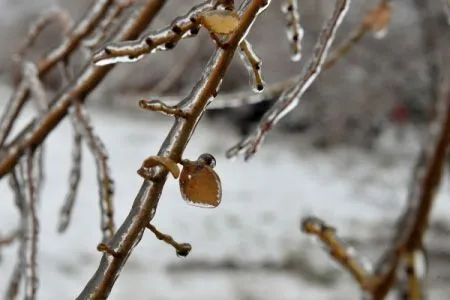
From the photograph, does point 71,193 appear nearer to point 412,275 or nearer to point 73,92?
point 73,92

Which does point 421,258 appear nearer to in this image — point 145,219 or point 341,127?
point 145,219

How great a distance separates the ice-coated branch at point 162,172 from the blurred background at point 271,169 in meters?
2.01

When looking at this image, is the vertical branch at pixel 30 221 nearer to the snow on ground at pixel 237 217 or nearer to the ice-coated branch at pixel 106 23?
the ice-coated branch at pixel 106 23

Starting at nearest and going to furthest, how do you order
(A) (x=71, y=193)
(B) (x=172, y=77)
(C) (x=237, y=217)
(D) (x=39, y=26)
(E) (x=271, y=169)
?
(A) (x=71, y=193)
(D) (x=39, y=26)
(B) (x=172, y=77)
(C) (x=237, y=217)
(E) (x=271, y=169)

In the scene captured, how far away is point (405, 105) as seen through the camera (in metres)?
3.33

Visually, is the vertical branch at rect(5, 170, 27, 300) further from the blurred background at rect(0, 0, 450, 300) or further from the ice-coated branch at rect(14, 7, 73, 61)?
the blurred background at rect(0, 0, 450, 300)

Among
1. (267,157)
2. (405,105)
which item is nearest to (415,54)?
(405,105)

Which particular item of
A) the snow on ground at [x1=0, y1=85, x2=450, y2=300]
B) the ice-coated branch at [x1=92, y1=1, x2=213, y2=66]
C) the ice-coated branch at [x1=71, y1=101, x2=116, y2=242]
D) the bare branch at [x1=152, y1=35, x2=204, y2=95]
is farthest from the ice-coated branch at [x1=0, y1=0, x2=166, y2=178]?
the snow on ground at [x1=0, y1=85, x2=450, y2=300]

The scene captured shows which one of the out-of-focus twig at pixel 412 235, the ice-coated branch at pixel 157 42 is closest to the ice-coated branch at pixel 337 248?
the out-of-focus twig at pixel 412 235

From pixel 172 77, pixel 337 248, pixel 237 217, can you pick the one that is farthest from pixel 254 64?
pixel 237 217

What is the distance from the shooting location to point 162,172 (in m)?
0.20

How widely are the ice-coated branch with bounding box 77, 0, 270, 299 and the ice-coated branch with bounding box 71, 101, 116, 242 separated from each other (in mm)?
130

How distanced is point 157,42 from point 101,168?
16cm

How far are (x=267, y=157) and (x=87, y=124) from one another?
9.39 ft
